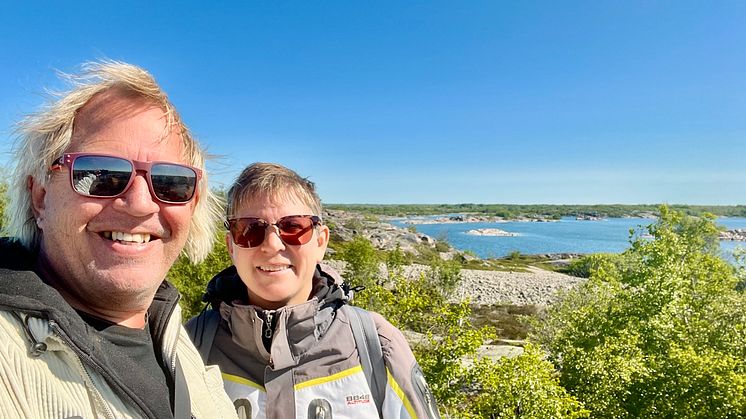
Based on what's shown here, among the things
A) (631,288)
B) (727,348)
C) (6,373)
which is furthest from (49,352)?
(631,288)

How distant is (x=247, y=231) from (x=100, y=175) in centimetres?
119

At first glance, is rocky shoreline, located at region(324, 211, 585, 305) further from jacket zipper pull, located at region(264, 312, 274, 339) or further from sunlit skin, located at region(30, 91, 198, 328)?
sunlit skin, located at region(30, 91, 198, 328)

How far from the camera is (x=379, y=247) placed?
94562 mm

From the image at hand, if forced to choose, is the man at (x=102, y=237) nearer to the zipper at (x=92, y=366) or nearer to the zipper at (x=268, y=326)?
the zipper at (x=92, y=366)

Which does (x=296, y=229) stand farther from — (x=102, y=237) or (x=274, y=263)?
(x=102, y=237)

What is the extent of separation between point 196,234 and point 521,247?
441ft

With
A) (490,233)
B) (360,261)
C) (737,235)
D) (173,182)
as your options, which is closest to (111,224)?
(173,182)

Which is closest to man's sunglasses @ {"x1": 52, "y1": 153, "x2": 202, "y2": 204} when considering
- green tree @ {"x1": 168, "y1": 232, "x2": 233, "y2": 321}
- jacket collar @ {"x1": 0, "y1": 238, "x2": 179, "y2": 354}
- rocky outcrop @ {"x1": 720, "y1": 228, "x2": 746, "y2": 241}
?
jacket collar @ {"x1": 0, "y1": 238, "x2": 179, "y2": 354}

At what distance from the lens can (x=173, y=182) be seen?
5.78 feet

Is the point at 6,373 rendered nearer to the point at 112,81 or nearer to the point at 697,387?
the point at 112,81

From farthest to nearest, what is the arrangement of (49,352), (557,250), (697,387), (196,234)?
(557,250)
(697,387)
(196,234)
(49,352)


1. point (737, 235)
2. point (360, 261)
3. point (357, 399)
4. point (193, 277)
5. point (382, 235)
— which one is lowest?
point (382, 235)

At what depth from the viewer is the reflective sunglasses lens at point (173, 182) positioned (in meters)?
1.69

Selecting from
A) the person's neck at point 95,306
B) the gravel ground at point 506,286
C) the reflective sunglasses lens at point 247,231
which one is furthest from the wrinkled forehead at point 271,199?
the gravel ground at point 506,286
